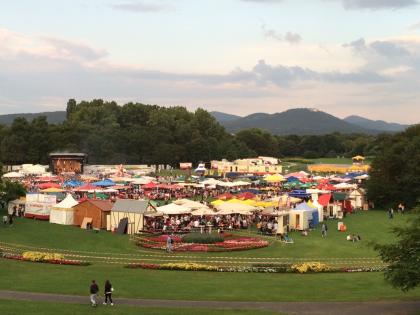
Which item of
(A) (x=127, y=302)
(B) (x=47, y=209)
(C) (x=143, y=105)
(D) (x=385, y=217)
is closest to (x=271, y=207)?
(D) (x=385, y=217)

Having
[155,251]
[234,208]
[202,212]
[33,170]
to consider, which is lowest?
[155,251]

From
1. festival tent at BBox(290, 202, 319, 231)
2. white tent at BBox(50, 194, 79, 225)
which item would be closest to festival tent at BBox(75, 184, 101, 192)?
white tent at BBox(50, 194, 79, 225)

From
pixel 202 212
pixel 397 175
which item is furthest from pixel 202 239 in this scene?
pixel 397 175

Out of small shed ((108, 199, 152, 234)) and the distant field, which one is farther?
small shed ((108, 199, 152, 234))

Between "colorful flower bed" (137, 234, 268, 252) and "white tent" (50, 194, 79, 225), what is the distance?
8.04m

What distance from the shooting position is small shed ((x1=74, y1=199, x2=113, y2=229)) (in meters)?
42.0

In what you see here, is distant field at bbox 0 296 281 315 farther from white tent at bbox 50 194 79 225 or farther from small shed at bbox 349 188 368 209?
small shed at bbox 349 188 368 209

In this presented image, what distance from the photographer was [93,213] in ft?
139

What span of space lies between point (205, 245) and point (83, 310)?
16341 millimetres

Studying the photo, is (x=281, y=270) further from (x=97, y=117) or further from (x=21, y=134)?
(x=97, y=117)

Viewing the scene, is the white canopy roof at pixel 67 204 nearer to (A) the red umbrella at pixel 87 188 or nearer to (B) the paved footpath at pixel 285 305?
(A) the red umbrella at pixel 87 188

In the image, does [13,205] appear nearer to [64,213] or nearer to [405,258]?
[64,213]

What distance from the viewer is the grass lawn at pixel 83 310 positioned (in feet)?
62.9

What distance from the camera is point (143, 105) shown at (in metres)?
160
